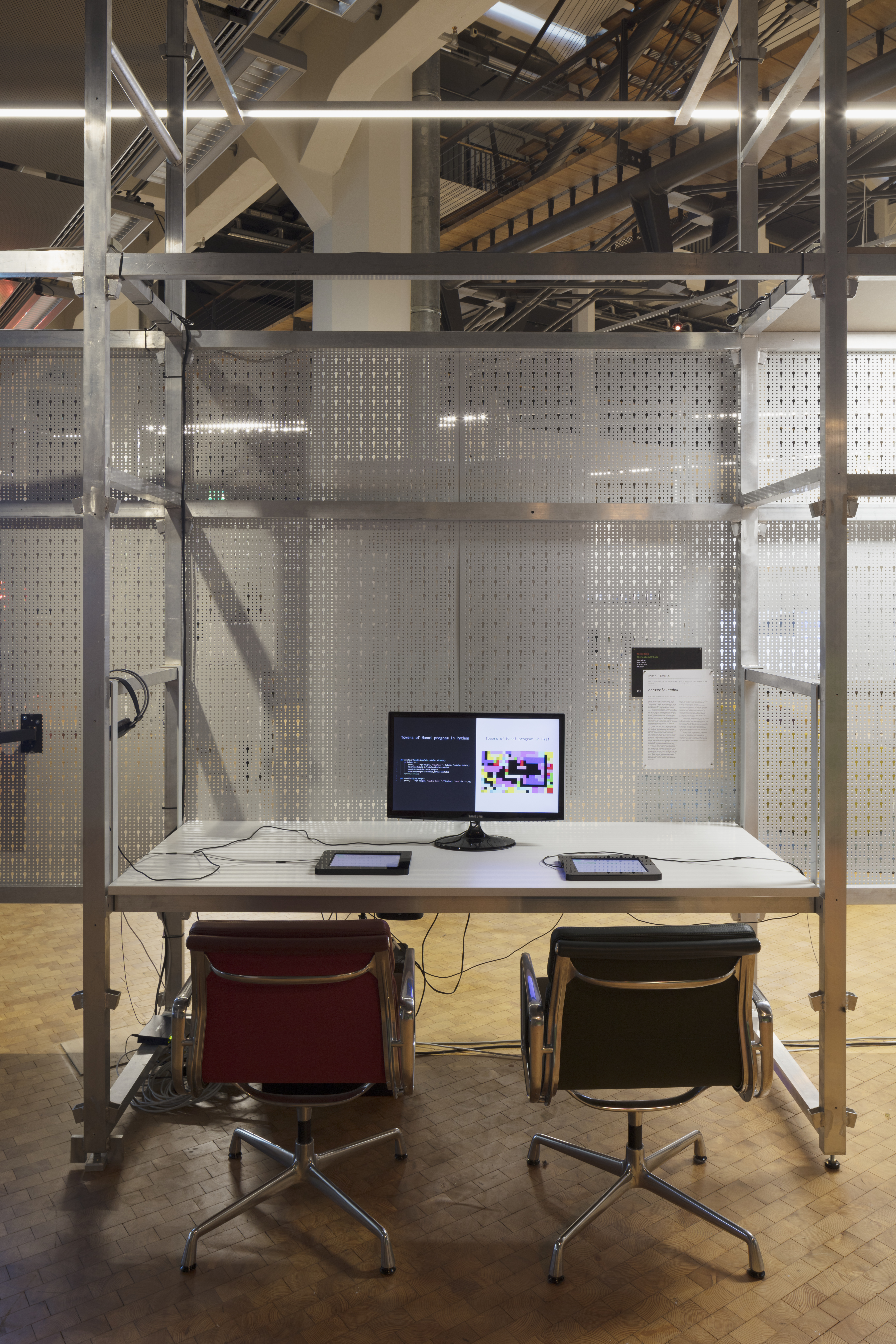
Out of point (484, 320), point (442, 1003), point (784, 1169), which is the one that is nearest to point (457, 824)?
point (442, 1003)

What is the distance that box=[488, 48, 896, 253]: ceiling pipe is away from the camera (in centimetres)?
434

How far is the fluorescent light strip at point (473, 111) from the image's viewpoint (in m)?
3.16

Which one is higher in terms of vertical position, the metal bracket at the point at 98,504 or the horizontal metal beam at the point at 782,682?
the metal bracket at the point at 98,504

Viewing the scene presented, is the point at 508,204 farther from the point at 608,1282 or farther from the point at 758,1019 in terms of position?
the point at 608,1282

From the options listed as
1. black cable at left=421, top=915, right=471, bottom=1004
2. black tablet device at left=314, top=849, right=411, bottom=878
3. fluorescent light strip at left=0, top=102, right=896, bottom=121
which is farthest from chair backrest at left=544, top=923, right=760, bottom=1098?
fluorescent light strip at left=0, top=102, right=896, bottom=121

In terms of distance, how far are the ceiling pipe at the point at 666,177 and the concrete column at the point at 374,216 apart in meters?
0.74

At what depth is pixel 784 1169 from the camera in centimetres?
260

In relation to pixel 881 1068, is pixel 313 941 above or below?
above

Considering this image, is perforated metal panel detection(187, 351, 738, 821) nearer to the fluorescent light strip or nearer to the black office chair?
the fluorescent light strip

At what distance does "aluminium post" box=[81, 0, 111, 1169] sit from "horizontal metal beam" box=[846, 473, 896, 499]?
217 cm

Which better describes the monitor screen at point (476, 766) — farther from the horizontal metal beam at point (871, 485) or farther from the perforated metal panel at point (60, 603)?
the horizontal metal beam at point (871, 485)

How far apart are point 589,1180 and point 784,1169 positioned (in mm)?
580

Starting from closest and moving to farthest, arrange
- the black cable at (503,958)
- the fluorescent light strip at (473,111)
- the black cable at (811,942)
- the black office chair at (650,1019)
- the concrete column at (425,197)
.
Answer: the black office chair at (650,1019)
the fluorescent light strip at (473,111)
the black cable at (503,958)
the black cable at (811,942)
the concrete column at (425,197)

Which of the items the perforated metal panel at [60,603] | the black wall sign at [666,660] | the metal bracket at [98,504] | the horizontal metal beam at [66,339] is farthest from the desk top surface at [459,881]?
the horizontal metal beam at [66,339]
